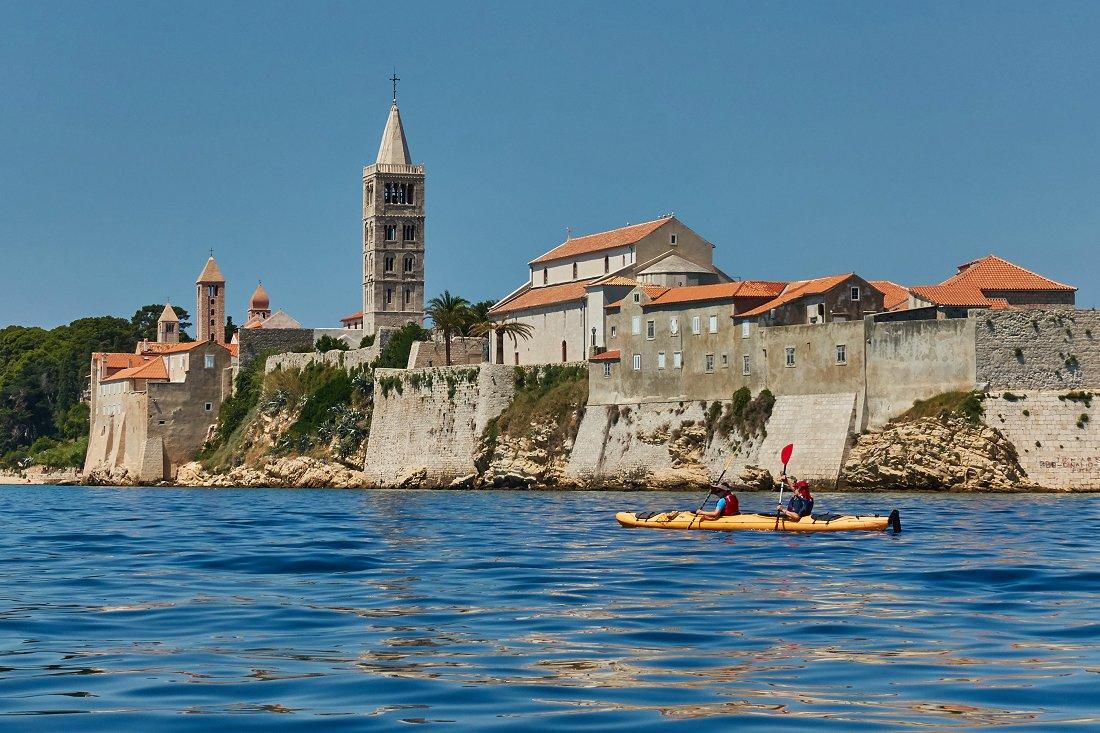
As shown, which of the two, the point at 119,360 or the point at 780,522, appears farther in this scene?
the point at 119,360

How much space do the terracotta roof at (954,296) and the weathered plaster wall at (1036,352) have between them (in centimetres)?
699

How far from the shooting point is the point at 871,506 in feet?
154

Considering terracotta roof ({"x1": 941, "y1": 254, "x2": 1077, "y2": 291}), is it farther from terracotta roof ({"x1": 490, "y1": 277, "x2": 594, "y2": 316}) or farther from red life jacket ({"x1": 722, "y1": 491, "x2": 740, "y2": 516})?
red life jacket ({"x1": 722, "y1": 491, "x2": 740, "y2": 516})

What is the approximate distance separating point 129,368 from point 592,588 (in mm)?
84400

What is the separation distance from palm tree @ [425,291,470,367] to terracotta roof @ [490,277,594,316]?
10.9 feet

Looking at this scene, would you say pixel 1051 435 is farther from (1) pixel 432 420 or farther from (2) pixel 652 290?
(1) pixel 432 420

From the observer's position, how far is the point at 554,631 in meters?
18.5

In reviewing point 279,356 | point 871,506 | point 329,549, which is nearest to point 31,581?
point 329,549

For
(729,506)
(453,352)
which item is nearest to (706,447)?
(453,352)

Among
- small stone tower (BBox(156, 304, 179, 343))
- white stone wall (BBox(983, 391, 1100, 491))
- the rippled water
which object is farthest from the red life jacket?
small stone tower (BBox(156, 304, 179, 343))

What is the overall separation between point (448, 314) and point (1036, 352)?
111ft

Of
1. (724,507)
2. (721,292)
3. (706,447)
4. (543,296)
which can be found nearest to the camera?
(724,507)

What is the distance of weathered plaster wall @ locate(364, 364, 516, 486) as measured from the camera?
252 feet

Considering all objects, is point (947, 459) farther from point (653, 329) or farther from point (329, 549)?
point (329, 549)
